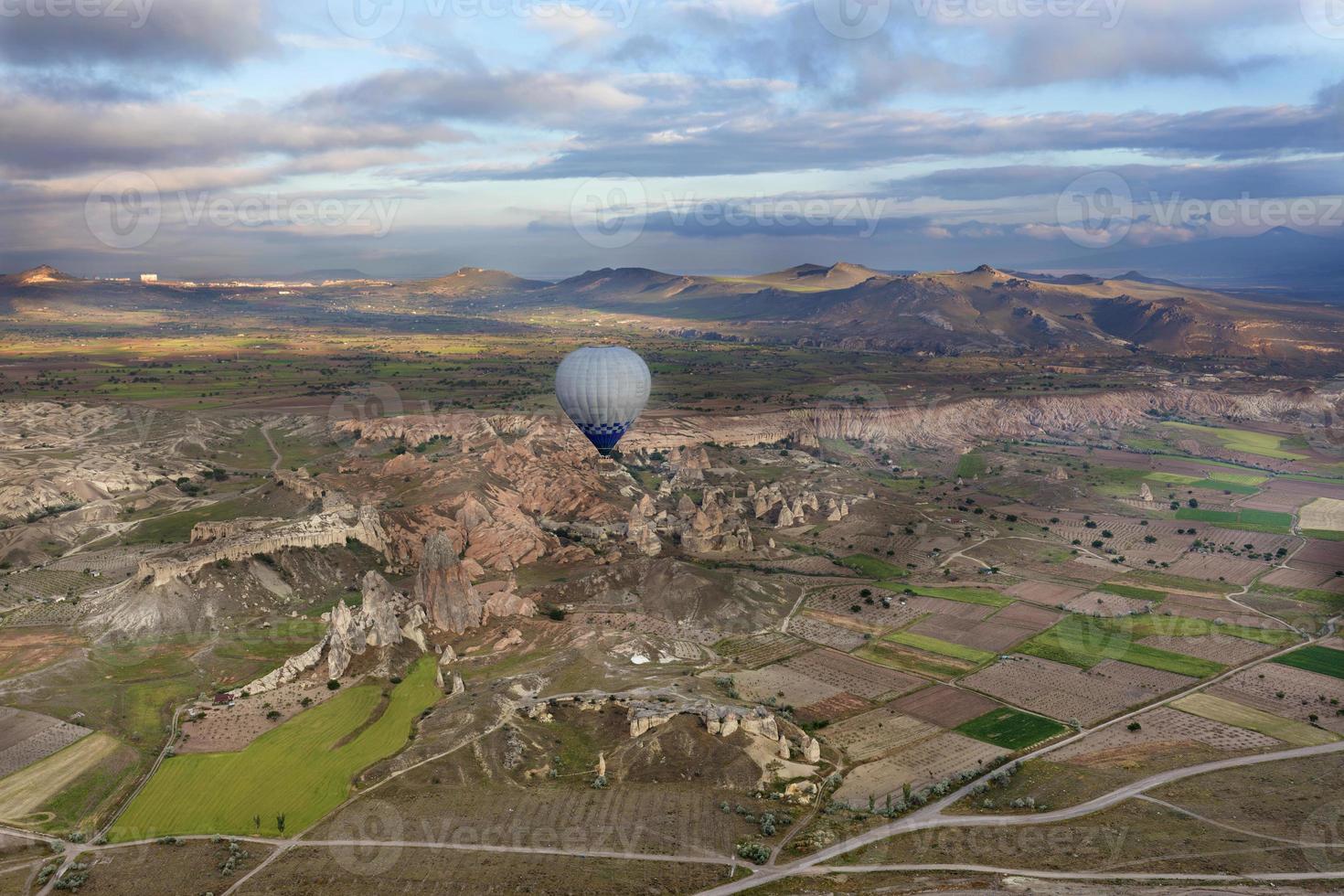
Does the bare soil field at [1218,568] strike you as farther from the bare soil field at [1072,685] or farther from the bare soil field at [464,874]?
the bare soil field at [464,874]

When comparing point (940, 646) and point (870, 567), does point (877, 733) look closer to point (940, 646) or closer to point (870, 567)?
point (940, 646)

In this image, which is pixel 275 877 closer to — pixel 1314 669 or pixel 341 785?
pixel 341 785

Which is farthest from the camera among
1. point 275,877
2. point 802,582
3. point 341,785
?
point 802,582

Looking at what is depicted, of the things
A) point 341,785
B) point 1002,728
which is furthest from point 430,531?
point 1002,728

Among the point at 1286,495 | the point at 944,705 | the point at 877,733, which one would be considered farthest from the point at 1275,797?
the point at 1286,495

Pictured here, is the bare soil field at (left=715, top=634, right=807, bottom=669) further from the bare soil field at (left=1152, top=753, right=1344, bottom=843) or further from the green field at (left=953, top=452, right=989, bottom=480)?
the green field at (left=953, top=452, right=989, bottom=480)

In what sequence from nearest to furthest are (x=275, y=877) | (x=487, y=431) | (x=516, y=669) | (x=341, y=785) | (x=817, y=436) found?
1. (x=275, y=877)
2. (x=341, y=785)
3. (x=516, y=669)
4. (x=487, y=431)
5. (x=817, y=436)
